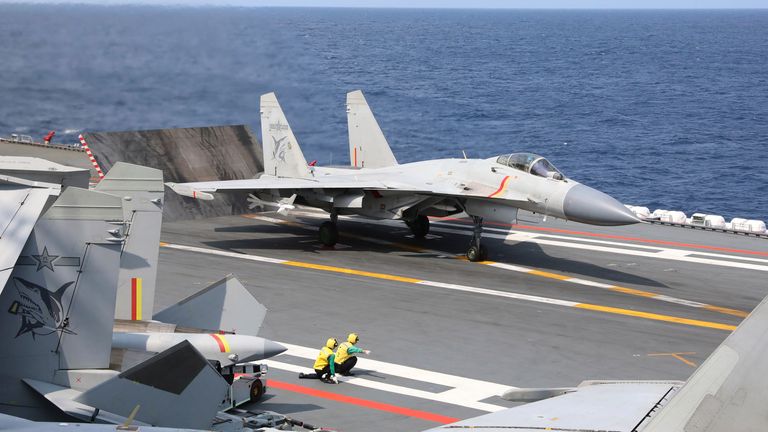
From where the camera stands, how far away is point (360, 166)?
99.4 feet

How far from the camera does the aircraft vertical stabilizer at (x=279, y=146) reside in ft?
94.8

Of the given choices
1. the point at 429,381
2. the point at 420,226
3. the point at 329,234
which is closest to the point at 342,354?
the point at 429,381

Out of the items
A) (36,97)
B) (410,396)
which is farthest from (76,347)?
(36,97)

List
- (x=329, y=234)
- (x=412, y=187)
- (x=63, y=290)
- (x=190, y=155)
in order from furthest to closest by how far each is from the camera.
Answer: (x=190, y=155), (x=329, y=234), (x=412, y=187), (x=63, y=290)

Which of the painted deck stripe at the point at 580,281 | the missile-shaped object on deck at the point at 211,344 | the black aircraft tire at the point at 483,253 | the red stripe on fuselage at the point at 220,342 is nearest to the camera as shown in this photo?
the missile-shaped object on deck at the point at 211,344

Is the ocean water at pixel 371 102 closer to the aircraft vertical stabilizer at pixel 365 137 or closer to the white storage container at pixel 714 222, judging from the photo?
the white storage container at pixel 714 222

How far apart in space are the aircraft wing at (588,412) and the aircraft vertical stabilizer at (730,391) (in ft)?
5.69

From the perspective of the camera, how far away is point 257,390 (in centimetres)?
1513

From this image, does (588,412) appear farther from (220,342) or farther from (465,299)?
(465,299)

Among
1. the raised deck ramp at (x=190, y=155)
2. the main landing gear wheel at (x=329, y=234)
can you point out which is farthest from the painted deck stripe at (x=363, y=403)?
the raised deck ramp at (x=190, y=155)

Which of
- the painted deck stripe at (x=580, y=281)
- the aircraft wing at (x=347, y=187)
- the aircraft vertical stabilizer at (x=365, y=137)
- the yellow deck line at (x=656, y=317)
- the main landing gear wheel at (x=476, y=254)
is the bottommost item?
the yellow deck line at (x=656, y=317)

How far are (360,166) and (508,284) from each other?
8.04 m

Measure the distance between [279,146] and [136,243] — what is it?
15529 mm

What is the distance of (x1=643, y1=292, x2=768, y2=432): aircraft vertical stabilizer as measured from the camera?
519 cm
